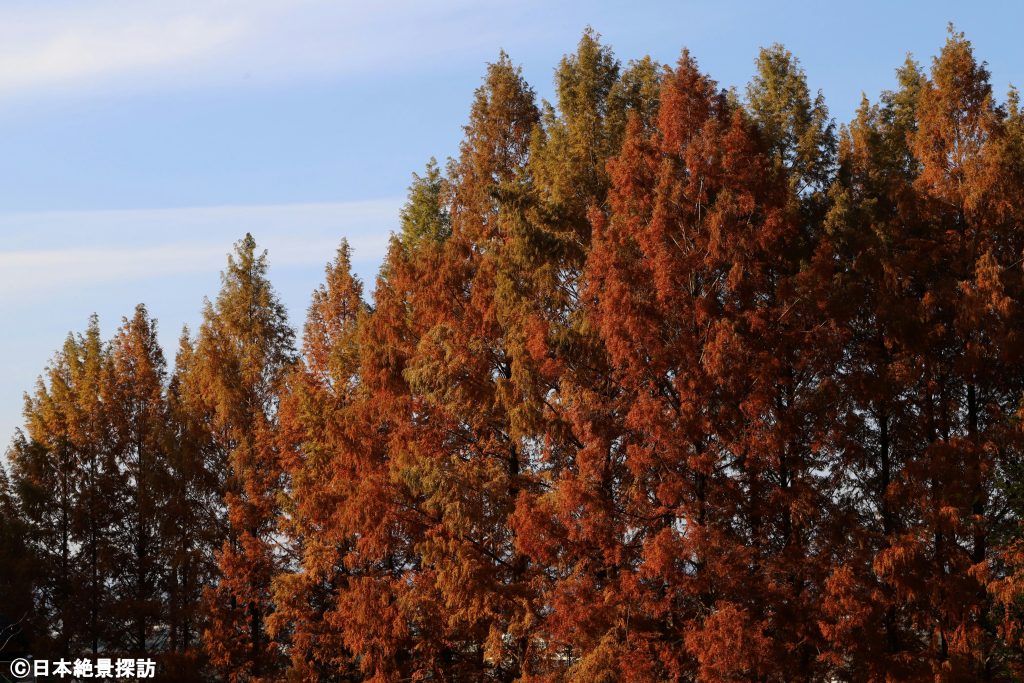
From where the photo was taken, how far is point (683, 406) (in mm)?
22609

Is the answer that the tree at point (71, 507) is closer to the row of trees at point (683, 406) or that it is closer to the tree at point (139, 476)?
the tree at point (139, 476)

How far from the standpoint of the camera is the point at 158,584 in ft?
128

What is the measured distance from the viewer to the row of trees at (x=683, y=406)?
892 inches

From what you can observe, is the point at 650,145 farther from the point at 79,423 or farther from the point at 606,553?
the point at 79,423

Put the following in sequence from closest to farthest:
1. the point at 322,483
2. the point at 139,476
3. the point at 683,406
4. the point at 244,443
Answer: the point at 683,406 → the point at 322,483 → the point at 244,443 → the point at 139,476

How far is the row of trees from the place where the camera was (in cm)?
2266

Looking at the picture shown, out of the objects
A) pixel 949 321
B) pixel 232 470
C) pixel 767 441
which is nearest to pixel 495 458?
pixel 767 441

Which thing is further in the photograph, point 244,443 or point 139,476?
point 139,476

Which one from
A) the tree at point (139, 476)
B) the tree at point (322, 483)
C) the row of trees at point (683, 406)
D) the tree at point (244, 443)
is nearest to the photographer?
the row of trees at point (683, 406)

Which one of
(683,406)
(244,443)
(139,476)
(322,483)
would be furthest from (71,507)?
(683,406)

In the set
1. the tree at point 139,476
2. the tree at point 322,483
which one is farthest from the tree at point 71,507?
the tree at point 322,483

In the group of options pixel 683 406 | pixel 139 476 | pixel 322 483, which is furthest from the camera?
pixel 139 476

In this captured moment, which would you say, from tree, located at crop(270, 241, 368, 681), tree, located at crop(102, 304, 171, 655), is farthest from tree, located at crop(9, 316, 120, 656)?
tree, located at crop(270, 241, 368, 681)

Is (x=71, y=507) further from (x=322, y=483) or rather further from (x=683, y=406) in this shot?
(x=683, y=406)
